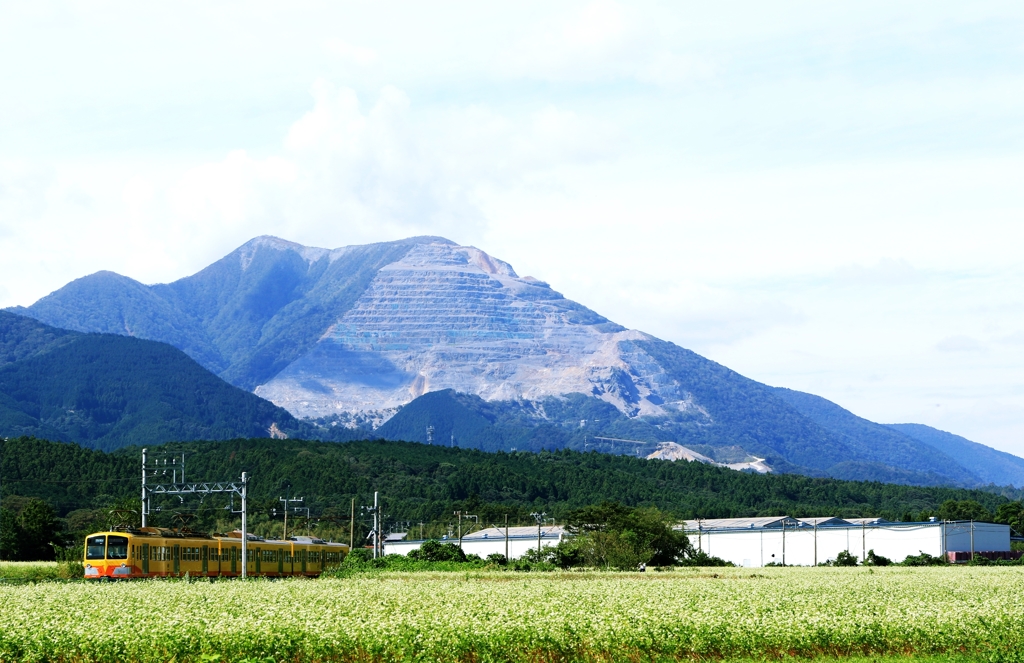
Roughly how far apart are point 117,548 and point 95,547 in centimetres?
162

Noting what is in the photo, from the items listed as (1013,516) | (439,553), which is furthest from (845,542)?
A: (439,553)

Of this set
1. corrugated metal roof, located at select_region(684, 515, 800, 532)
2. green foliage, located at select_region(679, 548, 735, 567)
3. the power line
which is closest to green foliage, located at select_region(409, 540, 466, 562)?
green foliage, located at select_region(679, 548, 735, 567)

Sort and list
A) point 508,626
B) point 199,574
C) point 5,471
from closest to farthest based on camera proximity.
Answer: point 508,626, point 199,574, point 5,471

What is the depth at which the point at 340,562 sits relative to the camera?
100 m

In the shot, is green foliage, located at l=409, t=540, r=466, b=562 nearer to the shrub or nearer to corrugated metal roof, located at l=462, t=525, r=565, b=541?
Answer: the shrub

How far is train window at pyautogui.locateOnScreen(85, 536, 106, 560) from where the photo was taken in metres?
66.8

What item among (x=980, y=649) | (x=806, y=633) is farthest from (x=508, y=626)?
(x=980, y=649)

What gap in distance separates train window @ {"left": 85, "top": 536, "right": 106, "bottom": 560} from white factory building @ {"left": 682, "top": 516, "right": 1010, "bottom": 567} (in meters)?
76.6

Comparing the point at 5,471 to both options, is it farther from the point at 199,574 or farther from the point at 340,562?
the point at 199,574

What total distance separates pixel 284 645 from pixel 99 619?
6.35 meters

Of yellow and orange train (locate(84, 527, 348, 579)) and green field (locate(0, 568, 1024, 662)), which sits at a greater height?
green field (locate(0, 568, 1024, 662))

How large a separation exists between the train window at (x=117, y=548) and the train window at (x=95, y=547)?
0.46 m

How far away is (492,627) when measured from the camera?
96.8 feet

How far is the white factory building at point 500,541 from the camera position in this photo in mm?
149000
